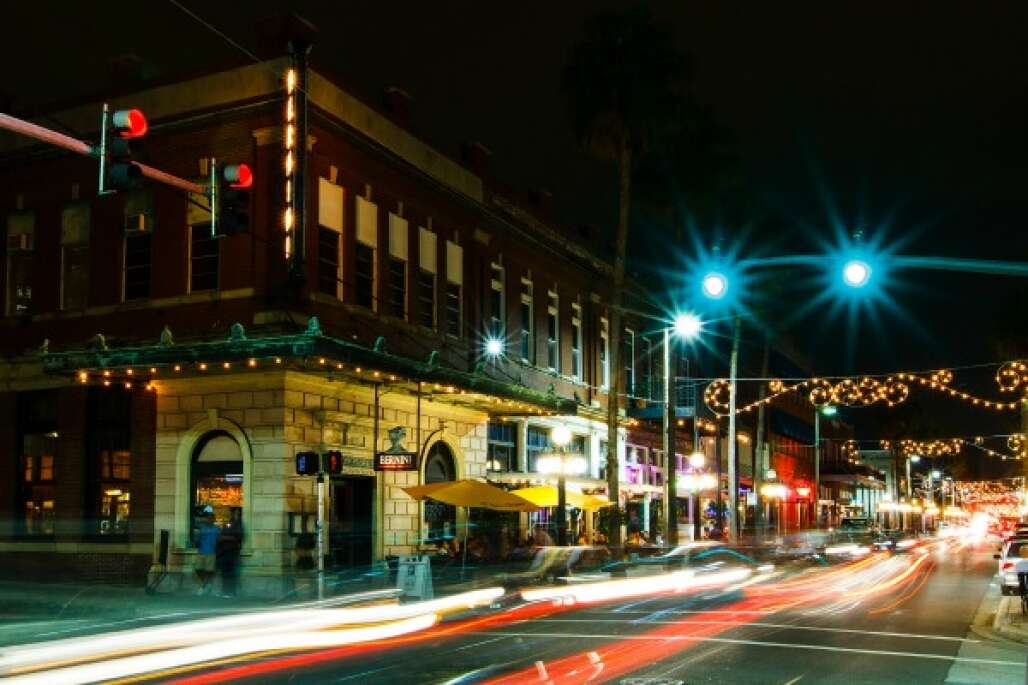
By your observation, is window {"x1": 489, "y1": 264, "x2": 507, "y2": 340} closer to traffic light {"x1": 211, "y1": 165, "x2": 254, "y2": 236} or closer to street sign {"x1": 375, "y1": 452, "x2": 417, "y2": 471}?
street sign {"x1": 375, "y1": 452, "x2": 417, "y2": 471}

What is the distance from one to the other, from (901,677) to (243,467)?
1698cm

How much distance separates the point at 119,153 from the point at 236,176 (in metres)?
2.03

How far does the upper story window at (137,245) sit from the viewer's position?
93.3 ft

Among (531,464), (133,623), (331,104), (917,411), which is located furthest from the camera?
(917,411)

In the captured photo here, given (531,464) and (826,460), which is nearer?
(531,464)

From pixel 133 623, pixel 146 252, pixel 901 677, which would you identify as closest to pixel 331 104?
pixel 146 252

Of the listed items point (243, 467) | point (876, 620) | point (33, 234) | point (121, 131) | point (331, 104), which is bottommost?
point (876, 620)

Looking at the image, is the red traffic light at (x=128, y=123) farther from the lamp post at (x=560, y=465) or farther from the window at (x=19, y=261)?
the lamp post at (x=560, y=465)

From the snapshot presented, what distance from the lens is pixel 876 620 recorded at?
2119 cm

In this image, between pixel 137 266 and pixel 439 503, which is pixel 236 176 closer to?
pixel 137 266

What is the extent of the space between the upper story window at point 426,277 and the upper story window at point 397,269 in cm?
73

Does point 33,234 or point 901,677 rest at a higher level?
point 33,234

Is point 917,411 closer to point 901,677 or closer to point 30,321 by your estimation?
point 30,321

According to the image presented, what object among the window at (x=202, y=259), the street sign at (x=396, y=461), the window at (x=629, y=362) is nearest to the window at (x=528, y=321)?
the window at (x=629, y=362)
